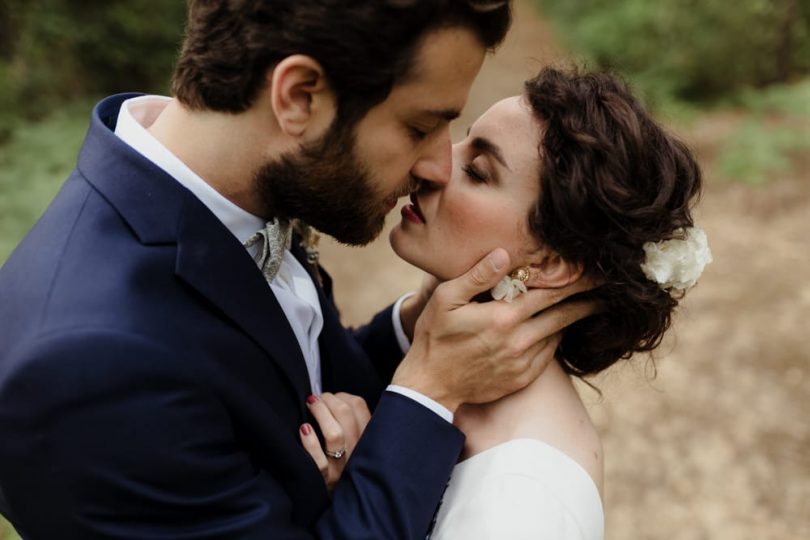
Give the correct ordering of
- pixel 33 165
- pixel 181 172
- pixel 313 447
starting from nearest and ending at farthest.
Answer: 1. pixel 181 172
2. pixel 313 447
3. pixel 33 165

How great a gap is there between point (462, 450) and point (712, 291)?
527cm

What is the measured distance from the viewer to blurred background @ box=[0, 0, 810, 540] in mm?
5234

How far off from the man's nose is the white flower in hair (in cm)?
70

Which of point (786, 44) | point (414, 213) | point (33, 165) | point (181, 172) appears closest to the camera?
point (181, 172)

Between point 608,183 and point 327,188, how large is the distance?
89 cm

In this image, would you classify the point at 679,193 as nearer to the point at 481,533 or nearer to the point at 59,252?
the point at 481,533

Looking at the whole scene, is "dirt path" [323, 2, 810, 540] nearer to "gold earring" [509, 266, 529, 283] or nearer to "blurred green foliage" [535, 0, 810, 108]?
"gold earring" [509, 266, 529, 283]

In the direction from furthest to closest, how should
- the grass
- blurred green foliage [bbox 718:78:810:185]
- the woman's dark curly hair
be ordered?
blurred green foliage [bbox 718:78:810:185], the grass, the woman's dark curly hair

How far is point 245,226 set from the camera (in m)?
2.31

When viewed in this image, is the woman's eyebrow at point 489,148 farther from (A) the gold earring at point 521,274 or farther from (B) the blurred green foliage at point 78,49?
(B) the blurred green foliage at point 78,49

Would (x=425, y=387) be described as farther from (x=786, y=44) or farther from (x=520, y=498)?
(x=786, y=44)

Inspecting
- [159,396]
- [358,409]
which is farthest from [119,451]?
[358,409]

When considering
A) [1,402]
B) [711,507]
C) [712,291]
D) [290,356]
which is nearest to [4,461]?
[1,402]

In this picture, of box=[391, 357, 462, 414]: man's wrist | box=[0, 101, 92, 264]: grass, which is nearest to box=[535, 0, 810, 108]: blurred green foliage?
box=[0, 101, 92, 264]: grass
